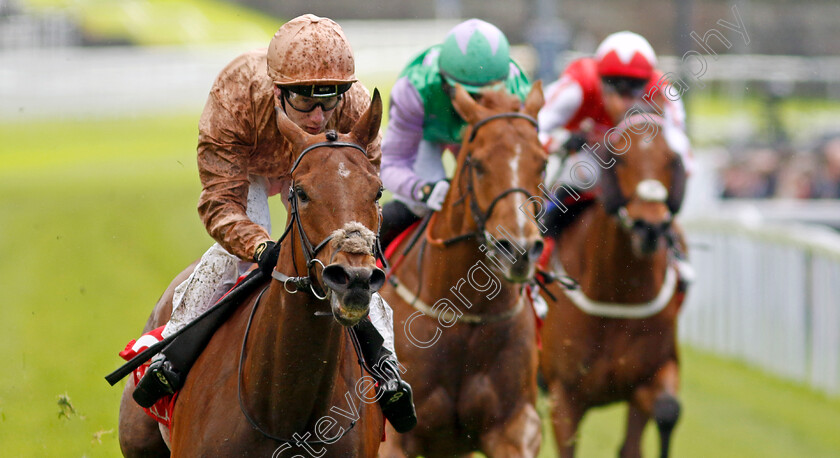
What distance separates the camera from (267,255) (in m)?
3.42

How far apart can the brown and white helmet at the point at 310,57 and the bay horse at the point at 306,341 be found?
29cm

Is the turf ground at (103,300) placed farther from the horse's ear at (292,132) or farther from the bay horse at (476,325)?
the horse's ear at (292,132)

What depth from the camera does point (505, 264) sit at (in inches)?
177

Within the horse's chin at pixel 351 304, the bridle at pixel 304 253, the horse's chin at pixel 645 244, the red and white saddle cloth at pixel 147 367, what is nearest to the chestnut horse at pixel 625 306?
the horse's chin at pixel 645 244

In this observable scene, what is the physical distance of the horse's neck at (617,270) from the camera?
6195mm

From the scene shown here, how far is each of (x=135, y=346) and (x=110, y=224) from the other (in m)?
16.5

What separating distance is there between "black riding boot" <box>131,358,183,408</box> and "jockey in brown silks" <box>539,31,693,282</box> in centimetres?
297

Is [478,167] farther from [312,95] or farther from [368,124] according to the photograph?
[368,124]

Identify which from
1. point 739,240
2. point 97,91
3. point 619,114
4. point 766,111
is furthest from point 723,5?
point 619,114

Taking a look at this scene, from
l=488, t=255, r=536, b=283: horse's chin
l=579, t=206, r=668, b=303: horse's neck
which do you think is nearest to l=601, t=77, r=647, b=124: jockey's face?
l=579, t=206, r=668, b=303: horse's neck

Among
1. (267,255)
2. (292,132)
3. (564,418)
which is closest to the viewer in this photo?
(292,132)

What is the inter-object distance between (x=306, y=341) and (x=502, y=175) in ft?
5.10

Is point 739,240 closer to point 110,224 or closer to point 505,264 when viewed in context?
point 505,264

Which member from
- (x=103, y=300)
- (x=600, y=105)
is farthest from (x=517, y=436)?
(x=103, y=300)
